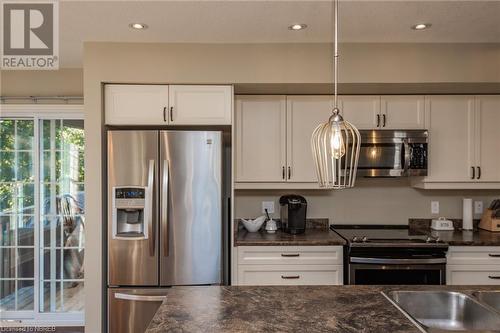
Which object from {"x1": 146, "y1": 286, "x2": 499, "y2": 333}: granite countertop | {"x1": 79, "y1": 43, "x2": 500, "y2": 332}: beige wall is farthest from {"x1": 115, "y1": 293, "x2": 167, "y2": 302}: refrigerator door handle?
{"x1": 146, "y1": 286, "x2": 499, "y2": 333}: granite countertop

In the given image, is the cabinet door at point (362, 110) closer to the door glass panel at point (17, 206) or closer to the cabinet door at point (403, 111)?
the cabinet door at point (403, 111)

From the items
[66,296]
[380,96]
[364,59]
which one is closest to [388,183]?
[380,96]

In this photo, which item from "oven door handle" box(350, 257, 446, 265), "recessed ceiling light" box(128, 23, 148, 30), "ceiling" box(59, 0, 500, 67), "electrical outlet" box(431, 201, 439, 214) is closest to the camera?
"ceiling" box(59, 0, 500, 67)

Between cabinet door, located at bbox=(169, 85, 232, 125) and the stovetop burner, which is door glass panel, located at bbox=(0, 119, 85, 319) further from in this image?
the stovetop burner

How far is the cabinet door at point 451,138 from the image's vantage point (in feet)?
10.1

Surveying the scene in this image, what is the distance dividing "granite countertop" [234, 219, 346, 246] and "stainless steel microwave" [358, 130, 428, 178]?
621mm

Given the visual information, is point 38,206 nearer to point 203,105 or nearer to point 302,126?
point 203,105

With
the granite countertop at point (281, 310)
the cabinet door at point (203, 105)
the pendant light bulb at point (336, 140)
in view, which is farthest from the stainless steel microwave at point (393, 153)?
the pendant light bulb at point (336, 140)

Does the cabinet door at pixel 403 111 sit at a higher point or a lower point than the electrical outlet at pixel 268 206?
higher

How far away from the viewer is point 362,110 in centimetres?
308

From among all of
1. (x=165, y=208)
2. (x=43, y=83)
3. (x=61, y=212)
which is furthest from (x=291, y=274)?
(x=43, y=83)

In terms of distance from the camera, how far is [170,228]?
2670mm

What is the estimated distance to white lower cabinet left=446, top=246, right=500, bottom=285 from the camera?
2.73m

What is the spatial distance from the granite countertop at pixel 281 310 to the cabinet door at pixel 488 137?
5.40 ft
